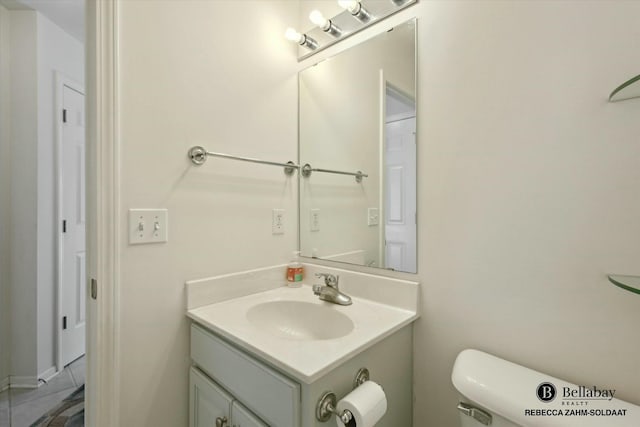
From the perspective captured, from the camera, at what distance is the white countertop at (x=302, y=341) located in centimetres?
69

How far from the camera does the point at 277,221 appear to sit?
137cm

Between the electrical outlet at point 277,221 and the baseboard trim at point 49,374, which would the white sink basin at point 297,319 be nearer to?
the electrical outlet at point 277,221

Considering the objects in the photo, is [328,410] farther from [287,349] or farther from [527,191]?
[527,191]

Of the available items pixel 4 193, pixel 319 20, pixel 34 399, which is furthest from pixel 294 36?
pixel 34 399

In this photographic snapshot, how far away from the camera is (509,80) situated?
0.86 m

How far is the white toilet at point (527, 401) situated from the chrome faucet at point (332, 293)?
43 centimetres

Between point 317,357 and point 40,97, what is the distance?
95.3 inches

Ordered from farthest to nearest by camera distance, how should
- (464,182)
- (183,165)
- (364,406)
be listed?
(183,165)
(464,182)
(364,406)

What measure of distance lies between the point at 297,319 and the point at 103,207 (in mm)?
799

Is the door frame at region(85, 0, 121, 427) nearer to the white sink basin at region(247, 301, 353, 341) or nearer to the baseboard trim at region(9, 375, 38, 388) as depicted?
the white sink basin at region(247, 301, 353, 341)

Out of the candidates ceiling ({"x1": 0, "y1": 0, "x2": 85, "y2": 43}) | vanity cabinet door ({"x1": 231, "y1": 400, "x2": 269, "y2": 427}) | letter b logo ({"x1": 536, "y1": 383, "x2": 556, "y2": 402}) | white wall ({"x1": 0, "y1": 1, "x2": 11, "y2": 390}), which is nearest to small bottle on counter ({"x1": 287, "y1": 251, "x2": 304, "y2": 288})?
vanity cabinet door ({"x1": 231, "y1": 400, "x2": 269, "y2": 427})

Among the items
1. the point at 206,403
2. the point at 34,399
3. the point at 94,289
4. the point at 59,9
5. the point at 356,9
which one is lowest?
the point at 34,399

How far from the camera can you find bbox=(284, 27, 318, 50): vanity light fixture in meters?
1.34

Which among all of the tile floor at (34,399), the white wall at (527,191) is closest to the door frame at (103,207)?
the white wall at (527,191)
